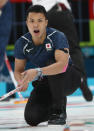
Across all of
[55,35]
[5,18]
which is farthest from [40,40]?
[5,18]

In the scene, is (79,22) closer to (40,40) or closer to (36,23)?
(40,40)

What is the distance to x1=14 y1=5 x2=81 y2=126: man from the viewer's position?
2771 mm

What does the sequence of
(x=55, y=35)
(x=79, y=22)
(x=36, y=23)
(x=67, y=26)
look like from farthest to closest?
1. (x=79, y=22)
2. (x=67, y=26)
3. (x=55, y=35)
4. (x=36, y=23)

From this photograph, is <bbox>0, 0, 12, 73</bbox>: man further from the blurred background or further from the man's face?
the blurred background

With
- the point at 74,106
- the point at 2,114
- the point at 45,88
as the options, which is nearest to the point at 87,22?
the point at 74,106

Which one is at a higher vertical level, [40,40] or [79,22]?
[40,40]

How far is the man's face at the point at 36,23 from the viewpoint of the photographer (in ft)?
9.02

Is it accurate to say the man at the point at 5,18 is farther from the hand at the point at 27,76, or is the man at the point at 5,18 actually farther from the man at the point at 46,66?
the hand at the point at 27,76

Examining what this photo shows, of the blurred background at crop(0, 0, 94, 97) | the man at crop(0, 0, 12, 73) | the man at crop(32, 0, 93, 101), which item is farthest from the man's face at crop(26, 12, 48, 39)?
the blurred background at crop(0, 0, 94, 97)

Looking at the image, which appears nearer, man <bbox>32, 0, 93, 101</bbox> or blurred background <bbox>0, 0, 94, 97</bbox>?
man <bbox>32, 0, 93, 101</bbox>

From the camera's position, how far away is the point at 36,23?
2744mm

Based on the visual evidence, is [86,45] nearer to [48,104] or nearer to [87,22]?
[87,22]

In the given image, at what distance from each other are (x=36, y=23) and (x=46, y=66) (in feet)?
1.17

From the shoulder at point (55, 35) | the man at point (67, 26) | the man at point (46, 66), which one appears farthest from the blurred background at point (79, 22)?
the shoulder at point (55, 35)
